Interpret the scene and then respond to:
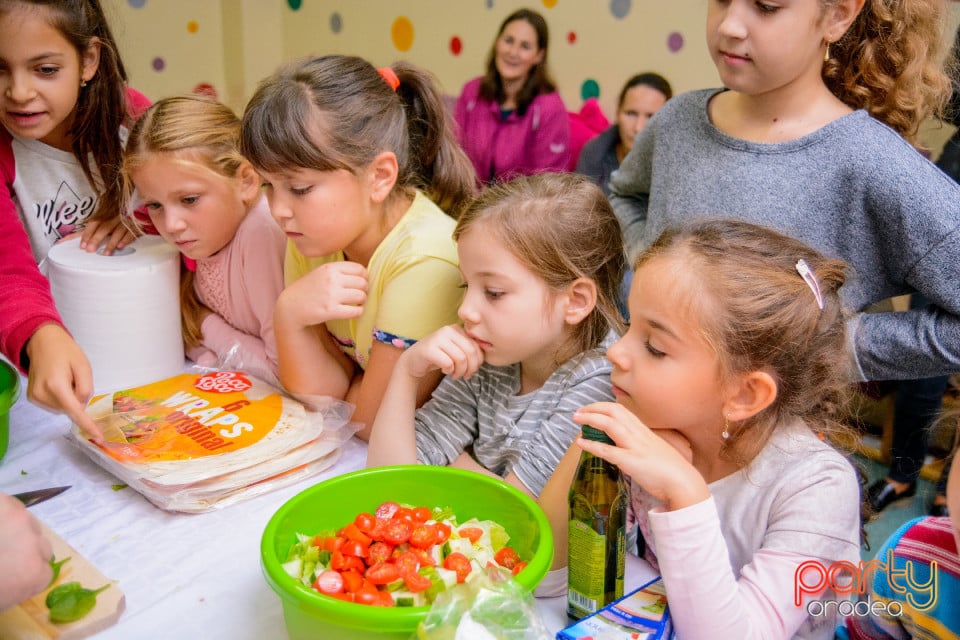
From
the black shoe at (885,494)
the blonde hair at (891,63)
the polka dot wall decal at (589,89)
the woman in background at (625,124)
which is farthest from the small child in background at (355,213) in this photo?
the polka dot wall decal at (589,89)

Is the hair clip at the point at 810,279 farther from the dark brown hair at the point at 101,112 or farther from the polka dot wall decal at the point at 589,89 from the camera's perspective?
the polka dot wall decal at the point at 589,89

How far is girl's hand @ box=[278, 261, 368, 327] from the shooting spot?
1221 millimetres

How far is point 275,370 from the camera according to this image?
140 cm

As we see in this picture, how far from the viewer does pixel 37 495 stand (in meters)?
1.03

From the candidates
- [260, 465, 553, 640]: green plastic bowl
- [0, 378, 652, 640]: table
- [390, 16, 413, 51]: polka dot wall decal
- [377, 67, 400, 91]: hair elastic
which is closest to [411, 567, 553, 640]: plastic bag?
[260, 465, 553, 640]: green plastic bowl

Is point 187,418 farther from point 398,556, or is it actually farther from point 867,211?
point 867,211

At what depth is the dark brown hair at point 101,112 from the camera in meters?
1.39

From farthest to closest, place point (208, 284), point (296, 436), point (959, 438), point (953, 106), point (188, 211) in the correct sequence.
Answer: point (953, 106) < point (208, 284) < point (188, 211) < point (296, 436) < point (959, 438)

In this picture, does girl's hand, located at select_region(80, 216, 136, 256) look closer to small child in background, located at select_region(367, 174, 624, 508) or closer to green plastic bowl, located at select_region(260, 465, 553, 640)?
small child in background, located at select_region(367, 174, 624, 508)

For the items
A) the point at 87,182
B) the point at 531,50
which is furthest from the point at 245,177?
the point at 531,50

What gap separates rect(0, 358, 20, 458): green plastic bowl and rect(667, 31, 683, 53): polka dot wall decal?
2.71m

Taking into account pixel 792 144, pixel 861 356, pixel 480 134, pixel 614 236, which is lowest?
pixel 480 134

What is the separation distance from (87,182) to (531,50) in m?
2.37

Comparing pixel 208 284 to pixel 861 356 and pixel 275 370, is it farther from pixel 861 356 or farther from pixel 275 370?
pixel 861 356
